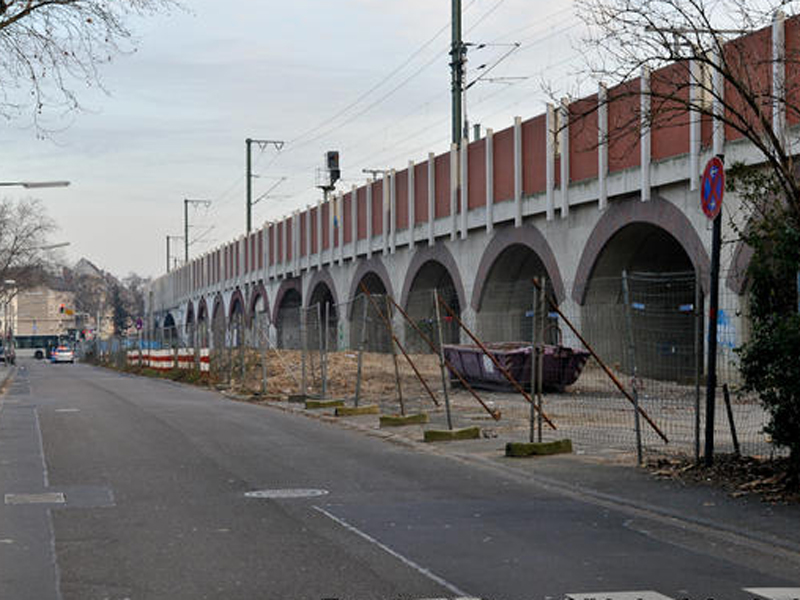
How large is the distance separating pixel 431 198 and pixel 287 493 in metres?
31.3

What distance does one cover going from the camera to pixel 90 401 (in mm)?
27812

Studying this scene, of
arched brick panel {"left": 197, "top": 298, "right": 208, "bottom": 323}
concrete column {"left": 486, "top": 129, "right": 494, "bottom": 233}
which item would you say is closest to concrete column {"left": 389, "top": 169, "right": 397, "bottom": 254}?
concrete column {"left": 486, "top": 129, "right": 494, "bottom": 233}

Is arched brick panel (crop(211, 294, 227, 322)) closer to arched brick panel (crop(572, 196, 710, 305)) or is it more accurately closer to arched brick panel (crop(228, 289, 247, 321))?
arched brick panel (crop(228, 289, 247, 321))

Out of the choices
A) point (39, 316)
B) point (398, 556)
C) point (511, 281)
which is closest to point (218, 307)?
point (511, 281)

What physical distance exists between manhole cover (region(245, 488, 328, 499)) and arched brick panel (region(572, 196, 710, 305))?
50.4 feet

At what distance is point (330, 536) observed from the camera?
894cm

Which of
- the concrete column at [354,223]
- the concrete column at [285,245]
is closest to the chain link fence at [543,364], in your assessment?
the concrete column at [354,223]

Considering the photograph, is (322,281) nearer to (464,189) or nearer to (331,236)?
(331,236)

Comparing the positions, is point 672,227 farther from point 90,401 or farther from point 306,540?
point 306,540

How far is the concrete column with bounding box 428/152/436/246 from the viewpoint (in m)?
42.1

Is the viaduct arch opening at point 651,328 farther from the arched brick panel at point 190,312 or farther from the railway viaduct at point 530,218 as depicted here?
the arched brick panel at point 190,312

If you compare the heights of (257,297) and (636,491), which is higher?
(257,297)

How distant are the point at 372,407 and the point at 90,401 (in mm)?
8768

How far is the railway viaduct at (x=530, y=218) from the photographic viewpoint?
27.2m
